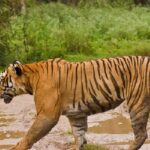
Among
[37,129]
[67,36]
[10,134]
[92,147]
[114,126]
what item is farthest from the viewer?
[67,36]

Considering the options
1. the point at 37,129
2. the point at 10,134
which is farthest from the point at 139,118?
the point at 10,134

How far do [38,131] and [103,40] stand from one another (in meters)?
15.5

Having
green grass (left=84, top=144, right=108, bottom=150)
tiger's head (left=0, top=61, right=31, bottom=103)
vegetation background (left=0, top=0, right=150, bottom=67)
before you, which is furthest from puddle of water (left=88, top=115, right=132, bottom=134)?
vegetation background (left=0, top=0, right=150, bottom=67)

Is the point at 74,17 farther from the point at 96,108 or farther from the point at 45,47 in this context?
the point at 96,108

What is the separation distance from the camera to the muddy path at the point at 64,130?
900cm

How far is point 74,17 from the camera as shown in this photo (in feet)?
95.3

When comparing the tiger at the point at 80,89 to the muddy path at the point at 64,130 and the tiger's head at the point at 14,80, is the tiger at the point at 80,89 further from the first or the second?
the muddy path at the point at 64,130

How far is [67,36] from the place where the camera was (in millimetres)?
19844

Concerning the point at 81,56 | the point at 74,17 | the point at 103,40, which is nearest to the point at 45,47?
the point at 81,56

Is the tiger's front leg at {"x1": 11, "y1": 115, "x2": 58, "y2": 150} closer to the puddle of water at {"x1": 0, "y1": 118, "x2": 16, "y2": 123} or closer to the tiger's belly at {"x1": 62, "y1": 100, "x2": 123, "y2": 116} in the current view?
the tiger's belly at {"x1": 62, "y1": 100, "x2": 123, "y2": 116}

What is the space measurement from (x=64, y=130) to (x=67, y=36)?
9943 mm

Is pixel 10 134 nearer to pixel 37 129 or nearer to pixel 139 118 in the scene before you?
pixel 37 129

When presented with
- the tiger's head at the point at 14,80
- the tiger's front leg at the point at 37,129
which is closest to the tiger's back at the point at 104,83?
the tiger's front leg at the point at 37,129

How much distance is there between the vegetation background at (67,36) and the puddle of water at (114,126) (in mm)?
6909
